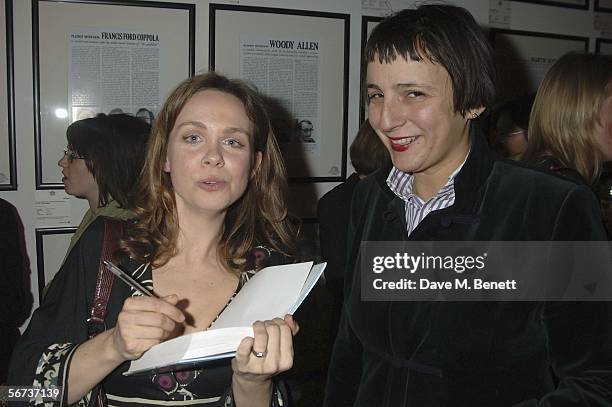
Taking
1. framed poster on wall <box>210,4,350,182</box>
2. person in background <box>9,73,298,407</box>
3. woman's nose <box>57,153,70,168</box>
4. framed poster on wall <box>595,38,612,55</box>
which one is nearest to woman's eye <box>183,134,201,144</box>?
person in background <box>9,73,298,407</box>

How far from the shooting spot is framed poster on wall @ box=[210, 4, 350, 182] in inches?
104

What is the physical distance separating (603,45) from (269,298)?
3341mm

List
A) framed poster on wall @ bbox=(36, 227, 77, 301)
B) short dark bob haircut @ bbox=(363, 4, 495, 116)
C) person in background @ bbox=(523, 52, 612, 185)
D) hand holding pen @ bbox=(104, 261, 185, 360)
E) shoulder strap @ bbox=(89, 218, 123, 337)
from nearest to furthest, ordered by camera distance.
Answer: hand holding pen @ bbox=(104, 261, 185, 360), short dark bob haircut @ bbox=(363, 4, 495, 116), shoulder strap @ bbox=(89, 218, 123, 337), person in background @ bbox=(523, 52, 612, 185), framed poster on wall @ bbox=(36, 227, 77, 301)

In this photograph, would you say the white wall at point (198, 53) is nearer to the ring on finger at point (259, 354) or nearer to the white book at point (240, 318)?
the white book at point (240, 318)

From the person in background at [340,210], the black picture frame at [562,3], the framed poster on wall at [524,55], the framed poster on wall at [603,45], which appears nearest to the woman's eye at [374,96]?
the person in background at [340,210]

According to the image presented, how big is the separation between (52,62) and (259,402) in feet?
6.12

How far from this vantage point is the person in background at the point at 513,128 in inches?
94.7

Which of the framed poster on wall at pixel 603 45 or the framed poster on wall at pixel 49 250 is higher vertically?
the framed poster on wall at pixel 603 45

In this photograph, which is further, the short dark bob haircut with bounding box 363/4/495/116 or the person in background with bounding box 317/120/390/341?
the person in background with bounding box 317/120/390/341

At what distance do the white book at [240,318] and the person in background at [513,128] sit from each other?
65.3 inches

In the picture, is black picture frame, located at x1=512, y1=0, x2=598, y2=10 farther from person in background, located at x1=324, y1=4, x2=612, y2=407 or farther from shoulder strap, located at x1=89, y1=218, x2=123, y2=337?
shoulder strap, located at x1=89, y1=218, x2=123, y2=337

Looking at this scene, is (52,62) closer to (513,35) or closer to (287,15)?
(287,15)

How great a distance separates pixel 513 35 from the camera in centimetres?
322

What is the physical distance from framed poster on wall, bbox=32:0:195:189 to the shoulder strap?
1.36 metres
